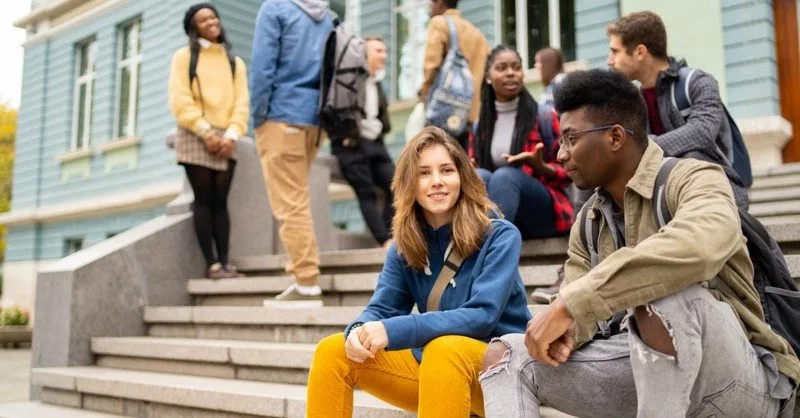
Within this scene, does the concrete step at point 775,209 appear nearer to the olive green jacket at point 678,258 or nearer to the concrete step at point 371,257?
the concrete step at point 371,257

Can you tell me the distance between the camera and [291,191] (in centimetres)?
461

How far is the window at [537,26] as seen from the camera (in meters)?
9.00

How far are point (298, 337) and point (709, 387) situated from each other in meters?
2.92

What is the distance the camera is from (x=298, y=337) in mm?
4316

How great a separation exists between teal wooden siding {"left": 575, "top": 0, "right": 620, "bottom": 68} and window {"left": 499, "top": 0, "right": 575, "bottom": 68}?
320mm

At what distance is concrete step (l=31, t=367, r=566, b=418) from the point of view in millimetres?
3393

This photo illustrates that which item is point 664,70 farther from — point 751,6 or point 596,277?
point 751,6

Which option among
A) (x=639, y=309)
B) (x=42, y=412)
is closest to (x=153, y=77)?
Result: (x=42, y=412)

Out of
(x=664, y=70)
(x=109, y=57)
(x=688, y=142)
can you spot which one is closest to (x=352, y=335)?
(x=688, y=142)

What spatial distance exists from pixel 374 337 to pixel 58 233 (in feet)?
46.0

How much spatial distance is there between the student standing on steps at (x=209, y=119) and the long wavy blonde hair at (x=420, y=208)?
9.26 feet

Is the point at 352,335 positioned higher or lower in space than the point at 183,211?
lower

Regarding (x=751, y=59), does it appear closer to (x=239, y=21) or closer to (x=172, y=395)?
(x=172, y=395)

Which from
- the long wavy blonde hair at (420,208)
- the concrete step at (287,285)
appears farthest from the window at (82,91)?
the long wavy blonde hair at (420,208)
